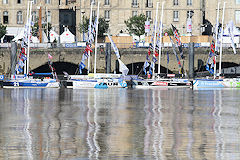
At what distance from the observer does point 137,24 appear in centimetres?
14825

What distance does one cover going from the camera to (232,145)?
51781 mm

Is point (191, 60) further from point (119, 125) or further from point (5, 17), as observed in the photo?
point (119, 125)

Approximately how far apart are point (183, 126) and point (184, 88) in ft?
165

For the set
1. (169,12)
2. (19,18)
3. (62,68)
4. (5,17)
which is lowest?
(62,68)

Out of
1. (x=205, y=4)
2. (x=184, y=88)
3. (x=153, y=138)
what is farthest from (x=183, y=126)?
(x=205, y=4)

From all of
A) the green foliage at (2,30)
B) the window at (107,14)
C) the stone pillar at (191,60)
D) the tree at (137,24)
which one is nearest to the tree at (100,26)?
the window at (107,14)

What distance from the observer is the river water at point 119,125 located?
49.2m

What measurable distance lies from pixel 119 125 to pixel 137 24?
3405 inches

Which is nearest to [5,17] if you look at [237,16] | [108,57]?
[108,57]

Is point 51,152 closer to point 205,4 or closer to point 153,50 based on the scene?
point 153,50

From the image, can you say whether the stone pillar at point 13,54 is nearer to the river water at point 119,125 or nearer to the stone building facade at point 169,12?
the river water at point 119,125

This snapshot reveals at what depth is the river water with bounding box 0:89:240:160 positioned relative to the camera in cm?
4919

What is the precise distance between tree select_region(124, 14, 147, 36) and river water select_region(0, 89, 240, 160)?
163 feet

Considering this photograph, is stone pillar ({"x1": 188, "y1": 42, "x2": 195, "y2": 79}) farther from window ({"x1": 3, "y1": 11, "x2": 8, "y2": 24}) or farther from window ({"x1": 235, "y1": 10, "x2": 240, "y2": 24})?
window ({"x1": 3, "y1": 11, "x2": 8, "y2": 24})
